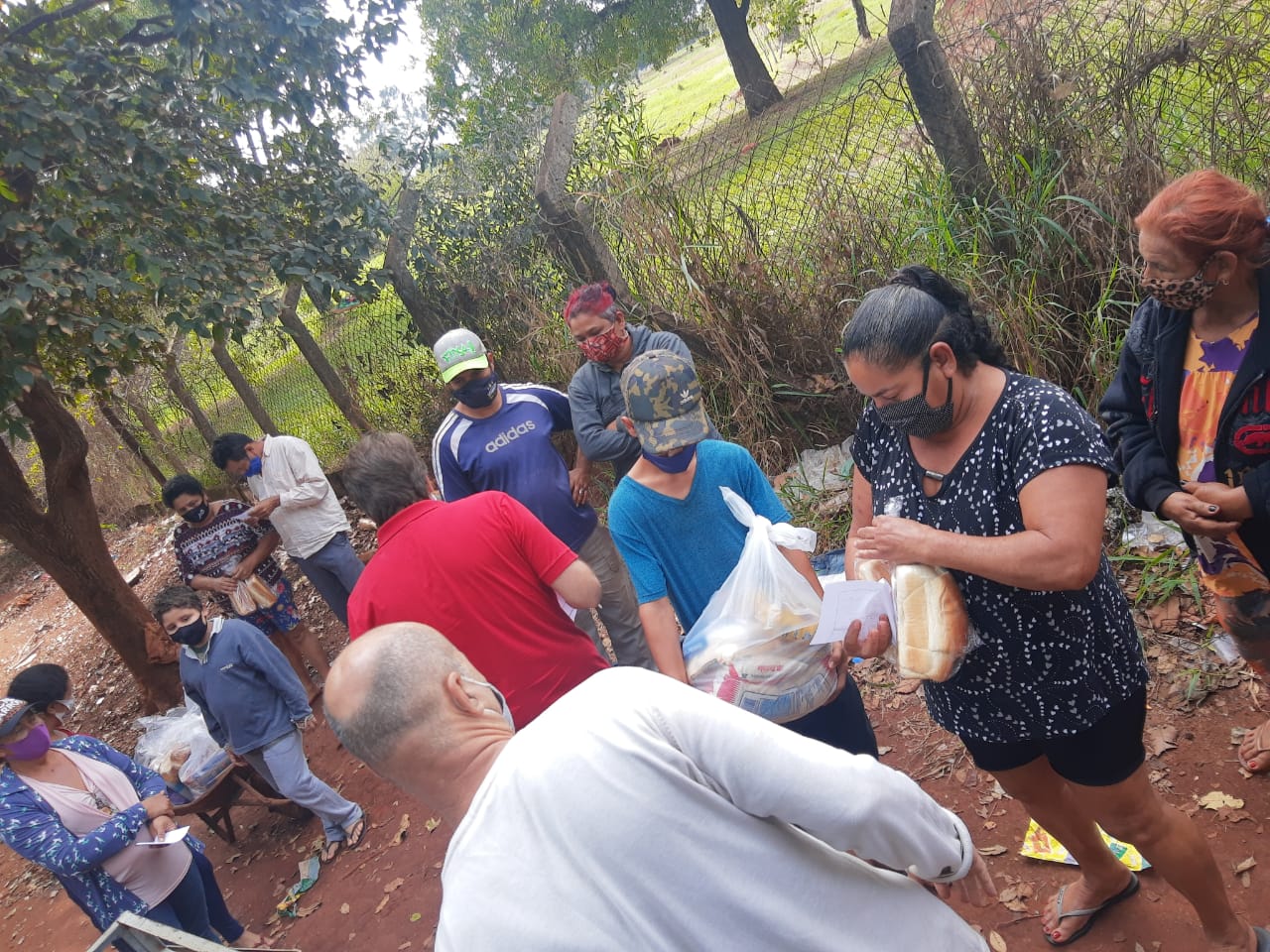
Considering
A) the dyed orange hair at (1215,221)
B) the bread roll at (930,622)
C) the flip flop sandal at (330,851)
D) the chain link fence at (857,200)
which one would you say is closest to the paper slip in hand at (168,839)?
the flip flop sandal at (330,851)

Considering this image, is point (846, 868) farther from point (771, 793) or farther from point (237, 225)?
point (237, 225)

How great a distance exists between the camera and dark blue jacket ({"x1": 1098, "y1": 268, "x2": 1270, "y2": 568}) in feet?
6.61

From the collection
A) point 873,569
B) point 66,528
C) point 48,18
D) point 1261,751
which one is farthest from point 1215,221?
point 66,528

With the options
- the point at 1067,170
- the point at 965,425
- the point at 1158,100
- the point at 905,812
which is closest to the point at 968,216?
the point at 1067,170

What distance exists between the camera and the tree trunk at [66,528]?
614 centimetres

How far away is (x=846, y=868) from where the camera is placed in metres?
1.34

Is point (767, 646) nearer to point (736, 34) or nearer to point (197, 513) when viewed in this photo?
point (197, 513)

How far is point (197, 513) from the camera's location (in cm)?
541

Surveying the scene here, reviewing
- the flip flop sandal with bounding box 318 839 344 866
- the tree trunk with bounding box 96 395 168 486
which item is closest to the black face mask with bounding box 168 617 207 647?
the flip flop sandal with bounding box 318 839 344 866

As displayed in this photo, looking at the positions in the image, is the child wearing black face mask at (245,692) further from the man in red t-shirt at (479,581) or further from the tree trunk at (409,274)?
the tree trunk at (409,274)

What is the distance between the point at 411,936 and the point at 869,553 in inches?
130

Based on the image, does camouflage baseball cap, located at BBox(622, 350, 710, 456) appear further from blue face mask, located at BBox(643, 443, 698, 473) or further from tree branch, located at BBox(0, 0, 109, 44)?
tree branch, located at BBox(0, 0, 109, 44)

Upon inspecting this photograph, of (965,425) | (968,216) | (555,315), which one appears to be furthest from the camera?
(555,315)

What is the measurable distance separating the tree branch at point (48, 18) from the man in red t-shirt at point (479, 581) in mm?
4551
